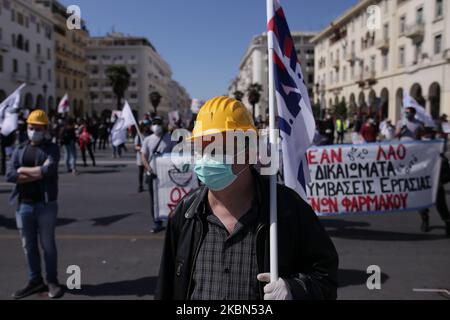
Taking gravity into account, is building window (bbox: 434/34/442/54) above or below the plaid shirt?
above

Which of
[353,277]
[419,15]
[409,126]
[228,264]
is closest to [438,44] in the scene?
[419,15]

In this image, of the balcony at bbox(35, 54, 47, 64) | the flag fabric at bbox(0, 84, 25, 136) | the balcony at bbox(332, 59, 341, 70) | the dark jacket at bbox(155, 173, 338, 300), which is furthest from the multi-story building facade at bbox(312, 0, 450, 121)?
the balcony at bbox(35, 54, 47, 64)

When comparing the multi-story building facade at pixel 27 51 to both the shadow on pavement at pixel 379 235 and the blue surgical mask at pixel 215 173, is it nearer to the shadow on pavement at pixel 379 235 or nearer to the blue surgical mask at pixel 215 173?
the shadow on pavement at pixel 379 235

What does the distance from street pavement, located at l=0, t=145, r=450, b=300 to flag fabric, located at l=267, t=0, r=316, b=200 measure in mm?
2372

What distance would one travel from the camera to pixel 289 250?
6.08ft

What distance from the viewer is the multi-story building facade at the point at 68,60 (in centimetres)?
6253

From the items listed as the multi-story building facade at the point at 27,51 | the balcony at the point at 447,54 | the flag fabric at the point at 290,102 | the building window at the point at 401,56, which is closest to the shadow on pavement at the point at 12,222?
the flag fabric at the point at 290,102

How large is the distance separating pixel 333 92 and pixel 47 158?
208 ft

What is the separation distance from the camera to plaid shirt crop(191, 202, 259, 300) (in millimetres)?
1873

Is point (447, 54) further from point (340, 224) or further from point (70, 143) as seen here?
point (340, 224)

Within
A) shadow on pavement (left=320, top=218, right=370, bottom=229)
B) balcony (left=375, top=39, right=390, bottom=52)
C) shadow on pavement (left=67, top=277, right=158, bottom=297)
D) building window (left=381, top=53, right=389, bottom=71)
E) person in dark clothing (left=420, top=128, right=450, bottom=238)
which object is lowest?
shadow on pavement (left=67, top=277, right=158, bottom=297)

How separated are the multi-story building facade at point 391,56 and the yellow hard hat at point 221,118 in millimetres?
24048

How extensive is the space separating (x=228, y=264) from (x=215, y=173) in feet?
1.40

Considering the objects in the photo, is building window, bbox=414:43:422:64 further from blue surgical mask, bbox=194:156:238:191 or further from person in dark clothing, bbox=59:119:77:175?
blue surgical mask, bbox=194:156:238:191
